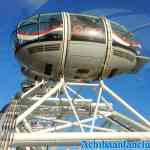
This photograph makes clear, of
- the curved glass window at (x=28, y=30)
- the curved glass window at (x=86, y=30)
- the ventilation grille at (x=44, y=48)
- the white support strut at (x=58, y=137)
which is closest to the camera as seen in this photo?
the white support strut at (x=58, y=137)

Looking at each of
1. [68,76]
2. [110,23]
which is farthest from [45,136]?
[110,23]

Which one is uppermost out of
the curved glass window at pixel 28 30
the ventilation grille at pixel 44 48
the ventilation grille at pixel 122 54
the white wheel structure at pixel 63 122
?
the curved glass window at pixel 28 30

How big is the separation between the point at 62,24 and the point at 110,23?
3.24 metres

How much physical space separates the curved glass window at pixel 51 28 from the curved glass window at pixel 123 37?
3303mm

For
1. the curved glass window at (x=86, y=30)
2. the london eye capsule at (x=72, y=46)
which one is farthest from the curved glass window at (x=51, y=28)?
the curved glass window at (x=86, y=30)

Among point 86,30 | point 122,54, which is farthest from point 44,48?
point 122,54

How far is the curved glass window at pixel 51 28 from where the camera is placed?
2761 cm

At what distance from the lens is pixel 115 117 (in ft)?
112

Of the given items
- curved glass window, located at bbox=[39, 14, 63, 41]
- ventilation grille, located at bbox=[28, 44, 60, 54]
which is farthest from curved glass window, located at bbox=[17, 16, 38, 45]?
ventilation grille, located at bbox=[28, 44, 60, 54]

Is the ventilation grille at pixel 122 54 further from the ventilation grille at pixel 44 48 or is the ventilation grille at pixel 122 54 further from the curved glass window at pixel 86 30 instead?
the ventilation grille at pixel 44 48

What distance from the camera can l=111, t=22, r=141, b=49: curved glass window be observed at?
93.7 ft

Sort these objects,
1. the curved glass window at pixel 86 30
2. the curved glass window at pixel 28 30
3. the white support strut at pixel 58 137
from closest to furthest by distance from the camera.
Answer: the white support strut at pixel 58 137 → the curved glass window at pixel 86 30 → the curved glass window at pixel 28 30

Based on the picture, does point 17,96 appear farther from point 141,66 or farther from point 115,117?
point 141,66

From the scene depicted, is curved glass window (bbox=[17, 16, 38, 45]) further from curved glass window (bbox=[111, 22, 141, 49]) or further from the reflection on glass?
curved glass window (bbox=[111, 22, 141, 49])
